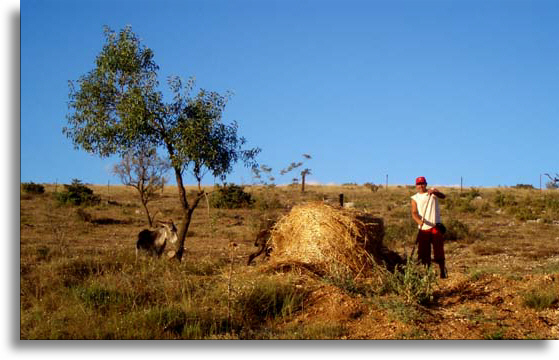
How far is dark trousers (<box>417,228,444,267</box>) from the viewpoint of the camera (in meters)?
11.4

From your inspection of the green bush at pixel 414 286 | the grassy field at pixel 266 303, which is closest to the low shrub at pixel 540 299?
the grassy field at pixel 266 303

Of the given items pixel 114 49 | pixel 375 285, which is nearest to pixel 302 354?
pixel 375 285

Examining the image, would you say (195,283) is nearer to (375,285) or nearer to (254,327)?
(254,327)

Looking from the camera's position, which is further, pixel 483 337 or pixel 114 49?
pixel 114 49

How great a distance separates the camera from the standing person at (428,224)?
1139cm

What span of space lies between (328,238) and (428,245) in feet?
5.80

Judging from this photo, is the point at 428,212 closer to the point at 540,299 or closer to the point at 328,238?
the point at 328,238

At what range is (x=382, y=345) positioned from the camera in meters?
7.56

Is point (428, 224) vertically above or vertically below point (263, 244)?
above

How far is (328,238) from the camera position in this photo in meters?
11.9

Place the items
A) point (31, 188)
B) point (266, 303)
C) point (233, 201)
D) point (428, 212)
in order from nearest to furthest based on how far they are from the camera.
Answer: point (266, 303) → point (428, 212) → point (233, 201) → point (31, 188)

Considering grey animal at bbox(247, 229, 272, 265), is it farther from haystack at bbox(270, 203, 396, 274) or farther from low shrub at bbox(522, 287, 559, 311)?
low shrub at bbox(522, 287, 559, 311)

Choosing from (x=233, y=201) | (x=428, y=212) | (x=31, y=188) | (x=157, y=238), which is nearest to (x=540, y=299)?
(x=428, y=212)

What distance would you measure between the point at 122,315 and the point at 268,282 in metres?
2.25
